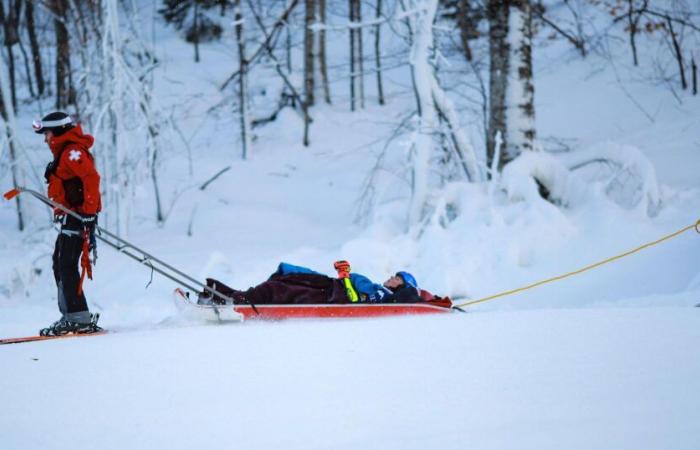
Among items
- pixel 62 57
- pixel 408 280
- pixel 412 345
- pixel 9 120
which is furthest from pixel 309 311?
pixel 62 57

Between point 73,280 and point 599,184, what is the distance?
5.68 meters

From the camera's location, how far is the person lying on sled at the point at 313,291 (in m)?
5.78

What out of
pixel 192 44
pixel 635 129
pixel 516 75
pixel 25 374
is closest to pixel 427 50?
pixel 516 75

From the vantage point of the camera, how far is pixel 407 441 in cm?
317

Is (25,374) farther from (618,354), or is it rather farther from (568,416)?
(618,354)

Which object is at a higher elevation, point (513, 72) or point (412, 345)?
point (513, 72)

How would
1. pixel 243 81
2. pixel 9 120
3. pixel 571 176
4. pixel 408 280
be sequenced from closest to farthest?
pixel 408 280, pixel 571 176, pixel 9 120, pixel 243 81

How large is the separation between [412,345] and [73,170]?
8.41ft

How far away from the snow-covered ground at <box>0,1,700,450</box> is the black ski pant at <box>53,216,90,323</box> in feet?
1.62

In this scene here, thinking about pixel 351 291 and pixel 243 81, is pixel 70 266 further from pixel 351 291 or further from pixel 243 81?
pixel 243 81

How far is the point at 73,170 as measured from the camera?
5.12 meters

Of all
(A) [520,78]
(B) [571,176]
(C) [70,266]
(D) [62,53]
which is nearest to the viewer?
(C) [70,266]

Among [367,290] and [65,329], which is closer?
[65,329]

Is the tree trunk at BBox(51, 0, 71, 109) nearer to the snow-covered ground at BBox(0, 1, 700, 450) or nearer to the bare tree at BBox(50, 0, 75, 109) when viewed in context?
the bare tree at BBox(50, 0, 75, 109)
